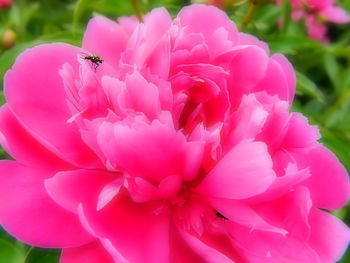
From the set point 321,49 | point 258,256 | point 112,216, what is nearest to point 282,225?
point 258,256

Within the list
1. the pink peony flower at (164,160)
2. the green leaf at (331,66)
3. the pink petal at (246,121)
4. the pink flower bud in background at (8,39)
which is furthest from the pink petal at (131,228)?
the green leaf at (331,66)

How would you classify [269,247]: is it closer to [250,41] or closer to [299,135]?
[299,135]

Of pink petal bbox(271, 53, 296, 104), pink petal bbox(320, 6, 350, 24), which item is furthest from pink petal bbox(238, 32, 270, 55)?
pink petal bbox(320, 6, 350, 24)

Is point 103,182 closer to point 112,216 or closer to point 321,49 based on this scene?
point 112,216

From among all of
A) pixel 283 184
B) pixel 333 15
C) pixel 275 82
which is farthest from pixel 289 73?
pixel 333 15

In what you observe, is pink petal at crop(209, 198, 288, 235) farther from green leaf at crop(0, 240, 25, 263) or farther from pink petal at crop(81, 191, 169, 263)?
green leaf at crop(0, 240, 25, 263)
